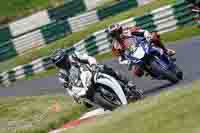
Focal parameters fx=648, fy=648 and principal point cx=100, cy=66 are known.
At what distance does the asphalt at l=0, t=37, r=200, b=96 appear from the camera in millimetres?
16438

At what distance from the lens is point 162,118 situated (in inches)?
365

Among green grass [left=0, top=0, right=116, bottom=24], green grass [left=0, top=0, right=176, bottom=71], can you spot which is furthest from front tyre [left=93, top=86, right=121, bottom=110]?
green grass [left=0, top=0, right=116, bottom=24]

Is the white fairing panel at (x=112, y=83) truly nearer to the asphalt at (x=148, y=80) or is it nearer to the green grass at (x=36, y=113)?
the asphalt at (x=148, y=80)

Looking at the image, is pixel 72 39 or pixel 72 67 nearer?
pixel 72 67

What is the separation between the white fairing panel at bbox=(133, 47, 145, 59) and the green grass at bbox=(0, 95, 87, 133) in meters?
→ 2.56

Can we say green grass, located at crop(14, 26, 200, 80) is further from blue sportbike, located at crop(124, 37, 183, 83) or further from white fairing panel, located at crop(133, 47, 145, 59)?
white fairing panel, located at crop(133, 47, 145, 59)

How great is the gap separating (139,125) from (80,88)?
557cm

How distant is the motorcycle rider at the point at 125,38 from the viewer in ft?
52.3

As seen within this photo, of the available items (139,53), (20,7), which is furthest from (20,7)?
(139,53)

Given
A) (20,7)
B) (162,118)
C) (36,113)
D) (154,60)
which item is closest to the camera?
(162,118)

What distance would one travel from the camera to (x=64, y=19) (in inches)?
1446

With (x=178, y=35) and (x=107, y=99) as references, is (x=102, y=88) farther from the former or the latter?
(x=178, y=35)

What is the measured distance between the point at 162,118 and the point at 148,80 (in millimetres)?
8847

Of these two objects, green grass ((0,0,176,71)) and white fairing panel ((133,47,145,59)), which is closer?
white fairing panel ((133,47,145,59))
